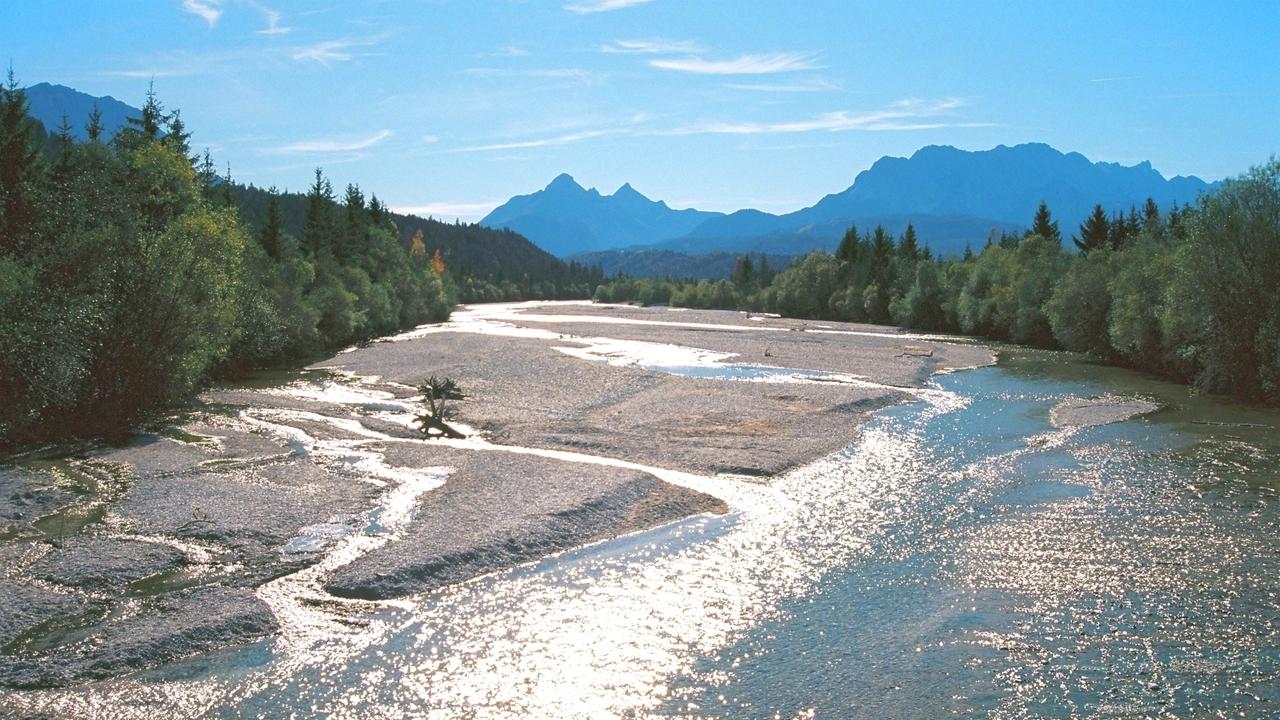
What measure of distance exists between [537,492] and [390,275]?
88458 millimetres

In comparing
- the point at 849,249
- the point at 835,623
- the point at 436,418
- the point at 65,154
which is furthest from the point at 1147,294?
the point at 849,249

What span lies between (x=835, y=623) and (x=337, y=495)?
15255 mm

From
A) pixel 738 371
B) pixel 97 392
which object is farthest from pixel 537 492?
pixel 738 371

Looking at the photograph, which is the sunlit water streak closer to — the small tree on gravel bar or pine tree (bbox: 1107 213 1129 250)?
the small tree on gravel bar

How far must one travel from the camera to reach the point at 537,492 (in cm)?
2542

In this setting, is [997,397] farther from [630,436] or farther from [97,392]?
[97,392]

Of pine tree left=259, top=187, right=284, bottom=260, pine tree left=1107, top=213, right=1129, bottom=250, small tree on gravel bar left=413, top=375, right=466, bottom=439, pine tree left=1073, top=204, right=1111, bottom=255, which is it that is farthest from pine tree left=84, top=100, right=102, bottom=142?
pine tree left=1107, top=213, right=1129, bottom=250

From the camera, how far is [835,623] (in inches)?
660

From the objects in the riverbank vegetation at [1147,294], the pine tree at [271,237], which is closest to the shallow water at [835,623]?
the riverbank vegetation at [1147,294]

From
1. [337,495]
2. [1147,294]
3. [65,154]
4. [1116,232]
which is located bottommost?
[337,495]

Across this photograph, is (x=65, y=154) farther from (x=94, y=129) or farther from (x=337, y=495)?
(x=337, y=495)

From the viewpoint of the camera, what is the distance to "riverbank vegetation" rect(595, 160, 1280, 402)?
46.2 meters

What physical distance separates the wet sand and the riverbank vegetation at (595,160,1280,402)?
57.5 feet

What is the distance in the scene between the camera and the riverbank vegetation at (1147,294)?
152 feet
